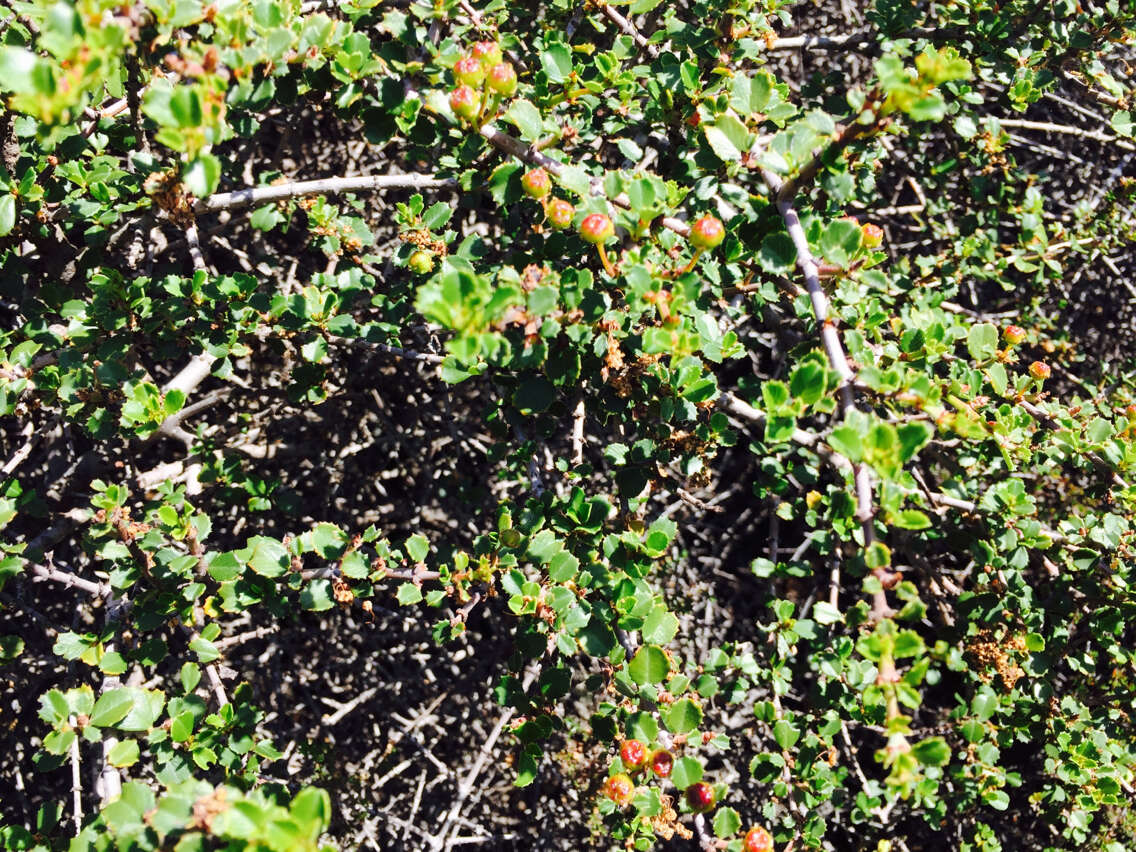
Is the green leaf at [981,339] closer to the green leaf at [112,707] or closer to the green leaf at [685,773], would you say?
the green leaf at [685,773]

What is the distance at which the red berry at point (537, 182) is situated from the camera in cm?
126

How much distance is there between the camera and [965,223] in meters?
2.28

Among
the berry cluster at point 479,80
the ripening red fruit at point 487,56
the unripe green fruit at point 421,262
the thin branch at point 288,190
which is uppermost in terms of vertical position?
the ripening red fruit at point 487,56

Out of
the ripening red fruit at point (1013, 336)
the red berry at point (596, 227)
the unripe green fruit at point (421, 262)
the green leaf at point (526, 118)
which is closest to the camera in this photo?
the red berry at point (596, 227)

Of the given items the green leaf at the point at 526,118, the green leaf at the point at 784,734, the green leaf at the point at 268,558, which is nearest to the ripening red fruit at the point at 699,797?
the green leaf at the point at 784,734

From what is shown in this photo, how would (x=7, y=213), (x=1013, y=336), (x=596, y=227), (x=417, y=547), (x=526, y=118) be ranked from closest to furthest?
(x=596, y=227), (x=526, y=118), (x=7, y=213), (x=417, y=547), (x=1013, y=336)

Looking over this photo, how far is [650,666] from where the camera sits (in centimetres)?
128

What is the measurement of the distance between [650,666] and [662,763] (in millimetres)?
165

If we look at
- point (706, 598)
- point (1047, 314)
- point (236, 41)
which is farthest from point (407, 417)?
point (1047, 314)

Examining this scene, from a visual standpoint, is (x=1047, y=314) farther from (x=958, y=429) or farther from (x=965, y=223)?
(x=958, y=429)

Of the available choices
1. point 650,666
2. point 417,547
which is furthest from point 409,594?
point 650,666

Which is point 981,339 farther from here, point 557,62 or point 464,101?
point 464,101

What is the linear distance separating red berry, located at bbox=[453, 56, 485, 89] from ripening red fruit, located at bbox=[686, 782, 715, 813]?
118 centimetres

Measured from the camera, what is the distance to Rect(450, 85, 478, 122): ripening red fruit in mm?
1188
